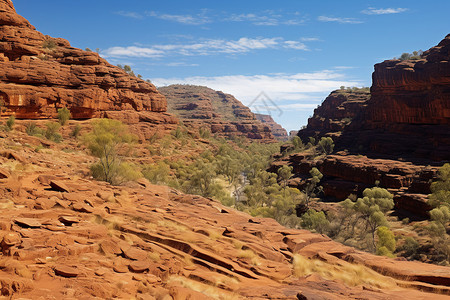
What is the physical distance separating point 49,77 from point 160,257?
4548 centimetres

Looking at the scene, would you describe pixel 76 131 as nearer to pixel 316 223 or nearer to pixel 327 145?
pixel 316 223

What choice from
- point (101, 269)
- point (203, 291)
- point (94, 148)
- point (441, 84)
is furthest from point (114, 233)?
point (441, 84)

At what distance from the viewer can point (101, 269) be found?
5867 millimetres

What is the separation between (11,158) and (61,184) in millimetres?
4628

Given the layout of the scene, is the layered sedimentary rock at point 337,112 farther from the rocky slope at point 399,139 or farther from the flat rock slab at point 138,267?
the flat rock slab at point 138,267


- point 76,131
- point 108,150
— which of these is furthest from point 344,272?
point 76,131

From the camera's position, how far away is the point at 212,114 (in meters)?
125

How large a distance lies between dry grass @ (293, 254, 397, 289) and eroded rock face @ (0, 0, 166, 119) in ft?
144

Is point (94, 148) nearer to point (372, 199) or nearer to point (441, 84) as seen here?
point (372, 199)

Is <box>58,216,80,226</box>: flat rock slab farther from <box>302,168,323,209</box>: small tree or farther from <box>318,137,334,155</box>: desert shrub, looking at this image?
<box>318,137,334,155</box>: desert shrub

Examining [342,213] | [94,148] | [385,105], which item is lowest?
[342,213]

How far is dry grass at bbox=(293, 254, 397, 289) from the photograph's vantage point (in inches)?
289

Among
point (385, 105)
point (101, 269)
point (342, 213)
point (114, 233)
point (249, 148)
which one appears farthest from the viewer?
point (249, 148)

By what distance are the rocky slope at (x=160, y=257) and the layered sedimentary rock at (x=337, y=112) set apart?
62.0 metres
